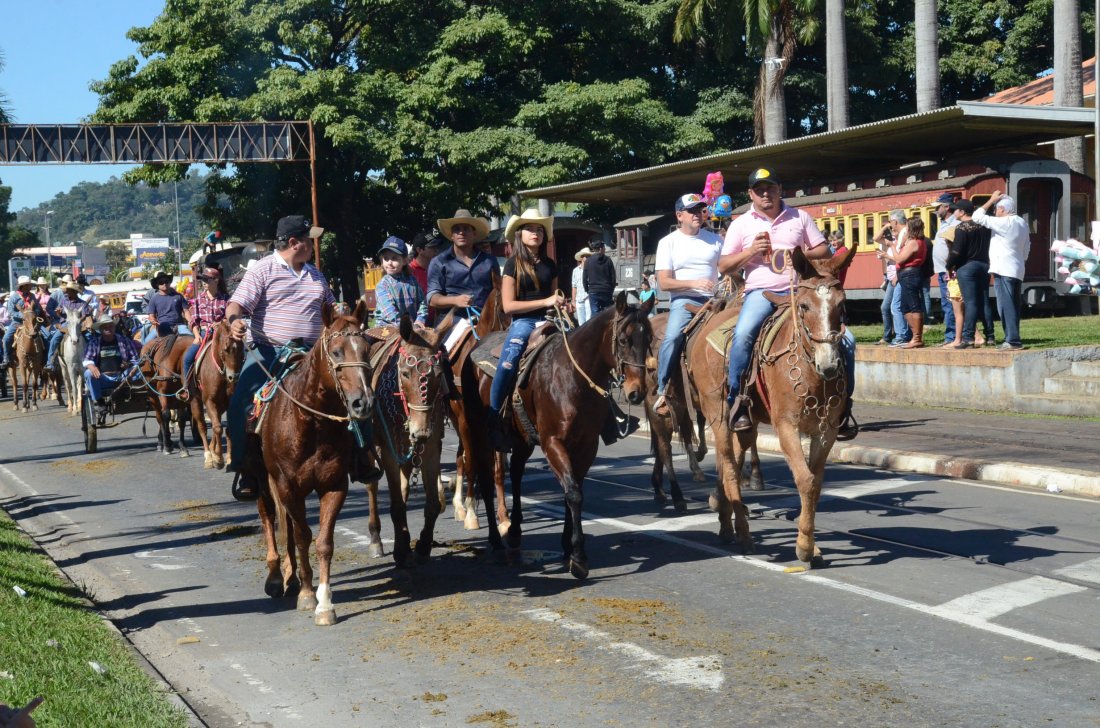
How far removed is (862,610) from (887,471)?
6.48 metres

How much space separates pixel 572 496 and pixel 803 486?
5.17 feet

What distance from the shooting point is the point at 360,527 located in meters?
11.2

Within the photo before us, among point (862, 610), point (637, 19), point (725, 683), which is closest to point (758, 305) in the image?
point (862, 610)

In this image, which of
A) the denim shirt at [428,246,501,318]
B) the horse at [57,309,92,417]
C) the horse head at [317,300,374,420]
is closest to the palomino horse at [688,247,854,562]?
the denim shirt at [428,246,501,318]

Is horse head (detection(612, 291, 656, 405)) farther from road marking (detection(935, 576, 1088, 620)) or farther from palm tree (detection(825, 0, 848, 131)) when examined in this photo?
palm tree (detection(825, 0, 848, 131))

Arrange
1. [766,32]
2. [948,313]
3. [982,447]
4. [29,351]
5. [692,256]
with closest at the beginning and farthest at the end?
[692,256]
[982,447]
[948,313]
[29,351]
[766,32]

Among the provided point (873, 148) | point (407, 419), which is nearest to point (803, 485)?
point (407, 419)

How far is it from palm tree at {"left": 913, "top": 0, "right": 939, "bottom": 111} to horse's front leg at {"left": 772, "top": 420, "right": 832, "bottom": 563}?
25507 millimetres

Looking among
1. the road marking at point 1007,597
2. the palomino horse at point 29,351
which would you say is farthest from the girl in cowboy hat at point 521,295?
the palomino horse at point 29,351

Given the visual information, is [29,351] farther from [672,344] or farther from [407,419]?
[407,419]

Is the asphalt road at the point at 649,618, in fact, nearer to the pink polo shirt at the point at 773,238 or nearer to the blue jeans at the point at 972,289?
the pink polo shirt at the point at 773,238

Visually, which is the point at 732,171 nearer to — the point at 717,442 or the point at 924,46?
the point at 924,46

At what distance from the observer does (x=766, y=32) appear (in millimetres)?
35125

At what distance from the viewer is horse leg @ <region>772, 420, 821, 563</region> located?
8.52 m
